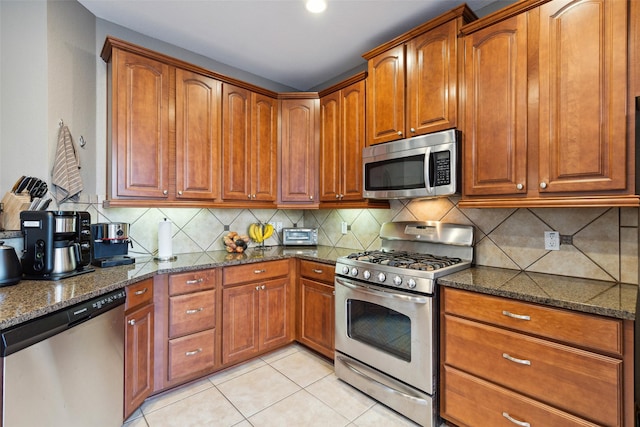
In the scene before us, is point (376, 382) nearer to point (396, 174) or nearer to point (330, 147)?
point (396, 174)

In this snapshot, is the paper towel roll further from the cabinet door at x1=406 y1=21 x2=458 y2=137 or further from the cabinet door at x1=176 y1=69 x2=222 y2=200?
the cabinet door at x1=406 y1=21 x2=458 y2=137

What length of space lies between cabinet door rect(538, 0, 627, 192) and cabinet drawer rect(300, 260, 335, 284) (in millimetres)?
1545

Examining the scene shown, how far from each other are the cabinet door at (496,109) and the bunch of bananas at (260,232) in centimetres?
199

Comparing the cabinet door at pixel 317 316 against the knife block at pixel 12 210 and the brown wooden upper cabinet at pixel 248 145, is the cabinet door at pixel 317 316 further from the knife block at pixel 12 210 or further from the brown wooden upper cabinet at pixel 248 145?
the knife block at pixel 12 210

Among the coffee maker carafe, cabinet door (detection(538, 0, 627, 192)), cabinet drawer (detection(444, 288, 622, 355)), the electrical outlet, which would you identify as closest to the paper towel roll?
the coffee maker carafe

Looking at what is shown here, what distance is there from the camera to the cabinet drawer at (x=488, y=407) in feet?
4.53

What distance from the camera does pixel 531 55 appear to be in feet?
5.48

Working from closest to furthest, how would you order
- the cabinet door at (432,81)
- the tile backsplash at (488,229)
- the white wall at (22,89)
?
the tile backsplash at (488,229) → the white wall at (22,89) → the cabinet door at (432,81)

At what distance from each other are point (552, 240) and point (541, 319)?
0.67 metres

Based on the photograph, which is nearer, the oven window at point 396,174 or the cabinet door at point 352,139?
the oven window at point 396,174

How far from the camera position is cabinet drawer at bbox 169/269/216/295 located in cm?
209

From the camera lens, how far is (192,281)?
2.17 m

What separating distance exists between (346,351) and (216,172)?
5.95 feet

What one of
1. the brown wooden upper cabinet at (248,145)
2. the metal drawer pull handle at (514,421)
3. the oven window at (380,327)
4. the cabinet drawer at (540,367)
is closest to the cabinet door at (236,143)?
the brown wooden upper cabinet at (248,145)
